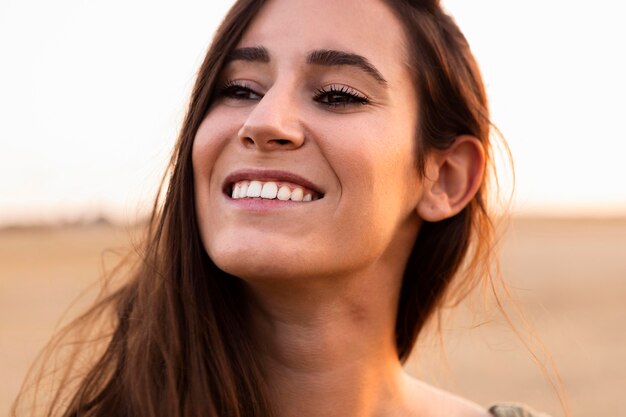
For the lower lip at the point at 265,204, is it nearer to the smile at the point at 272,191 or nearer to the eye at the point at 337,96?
the smile at the point at 272,191

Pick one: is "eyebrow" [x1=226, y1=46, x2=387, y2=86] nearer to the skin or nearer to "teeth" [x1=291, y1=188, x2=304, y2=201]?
the skin

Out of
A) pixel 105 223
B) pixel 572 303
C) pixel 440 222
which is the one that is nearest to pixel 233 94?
pixel 440 222

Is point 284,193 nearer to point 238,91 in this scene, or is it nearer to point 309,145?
point 309,145

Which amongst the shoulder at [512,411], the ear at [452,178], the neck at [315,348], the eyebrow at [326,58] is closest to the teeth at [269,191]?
the neck at [315,348]

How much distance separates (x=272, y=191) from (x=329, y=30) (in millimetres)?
631

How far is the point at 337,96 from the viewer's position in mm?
3252

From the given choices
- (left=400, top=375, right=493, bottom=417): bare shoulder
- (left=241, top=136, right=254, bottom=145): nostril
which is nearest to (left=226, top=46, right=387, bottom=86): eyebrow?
(left=241, top=136, right=254, bottom=145): nostril

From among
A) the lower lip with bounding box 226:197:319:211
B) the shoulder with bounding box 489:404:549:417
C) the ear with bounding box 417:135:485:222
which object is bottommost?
the shoulder with bounding box 489:404:549:417

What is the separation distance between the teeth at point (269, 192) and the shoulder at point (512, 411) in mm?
1333

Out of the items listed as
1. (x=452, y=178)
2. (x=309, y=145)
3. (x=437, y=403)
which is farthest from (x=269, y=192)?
(x=437, y=403)

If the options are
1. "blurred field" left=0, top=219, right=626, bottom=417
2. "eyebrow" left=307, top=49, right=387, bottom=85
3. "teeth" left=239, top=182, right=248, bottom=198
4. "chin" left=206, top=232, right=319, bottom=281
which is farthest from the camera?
"blurred field" left=0, top=219, right=626, bottom=417

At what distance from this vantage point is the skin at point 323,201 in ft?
9.98

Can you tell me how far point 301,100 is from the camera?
319 cm

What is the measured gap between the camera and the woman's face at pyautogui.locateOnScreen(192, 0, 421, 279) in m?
3.03
